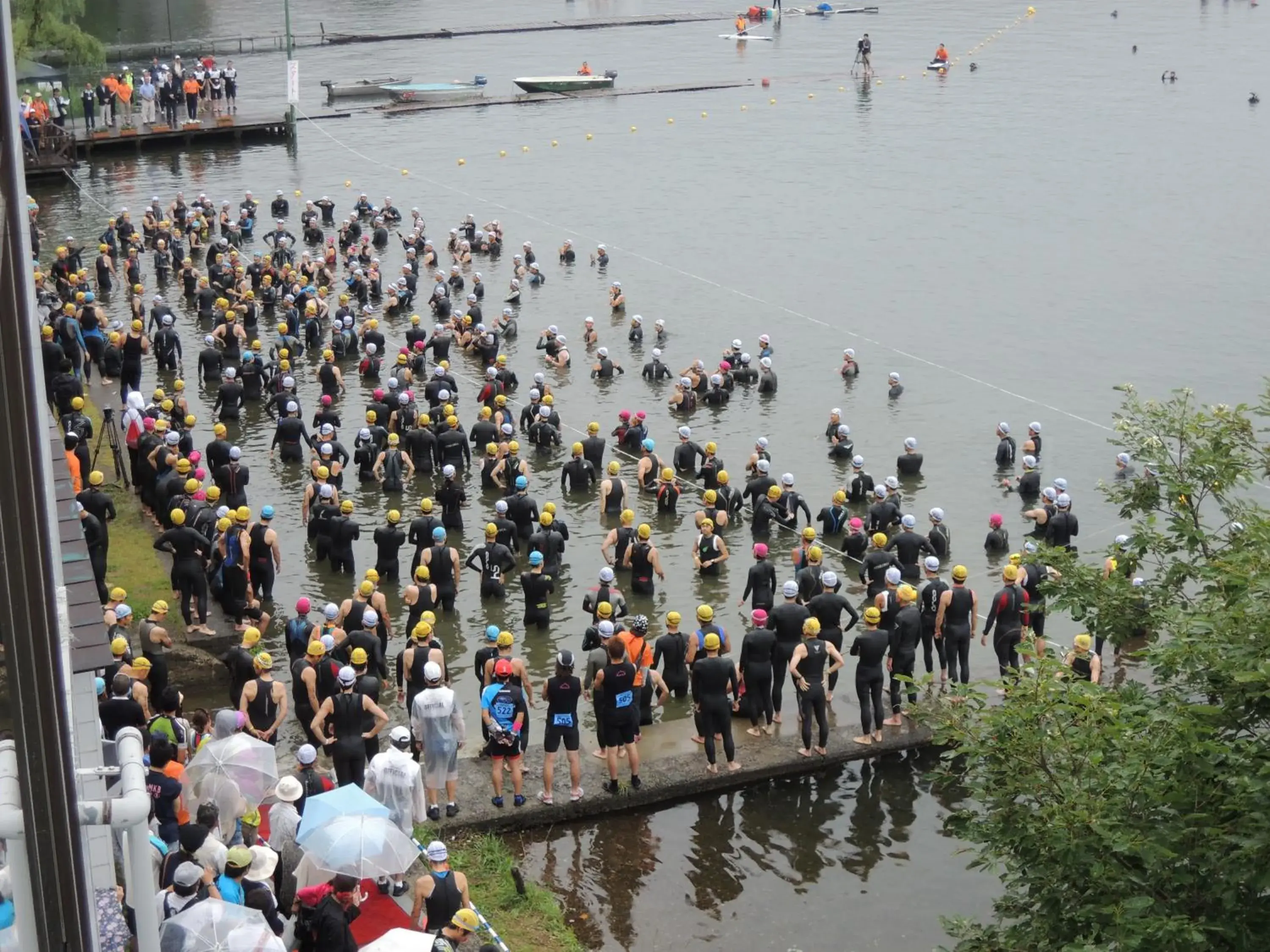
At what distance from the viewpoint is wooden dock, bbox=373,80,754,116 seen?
60.7m

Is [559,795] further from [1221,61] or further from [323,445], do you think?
[1221,61]

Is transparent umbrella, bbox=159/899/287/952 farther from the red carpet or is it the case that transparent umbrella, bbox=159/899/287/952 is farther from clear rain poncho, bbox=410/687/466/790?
A: clear rain poncho, bbox=410/687/466/790

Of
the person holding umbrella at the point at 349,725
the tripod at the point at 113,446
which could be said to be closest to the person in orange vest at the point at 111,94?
the tripod at the point at 113,446

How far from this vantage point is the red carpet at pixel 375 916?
11656 millimetres

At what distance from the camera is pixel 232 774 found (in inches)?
462

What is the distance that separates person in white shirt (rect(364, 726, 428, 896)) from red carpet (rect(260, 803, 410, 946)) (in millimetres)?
280

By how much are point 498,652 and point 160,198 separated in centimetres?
3300

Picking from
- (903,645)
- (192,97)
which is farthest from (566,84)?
(903,645)

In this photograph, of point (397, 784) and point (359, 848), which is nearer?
point (359, 848)

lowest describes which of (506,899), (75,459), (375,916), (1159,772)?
(506,899)

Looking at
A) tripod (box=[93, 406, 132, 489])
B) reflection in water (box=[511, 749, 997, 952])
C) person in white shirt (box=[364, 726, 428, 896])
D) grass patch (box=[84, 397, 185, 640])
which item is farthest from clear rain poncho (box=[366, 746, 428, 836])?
tripod (box=[93, 406, 132, 489])

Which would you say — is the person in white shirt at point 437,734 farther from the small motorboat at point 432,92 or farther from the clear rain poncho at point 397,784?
the small motorboat at point 432,92

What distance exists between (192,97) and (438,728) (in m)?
43.9

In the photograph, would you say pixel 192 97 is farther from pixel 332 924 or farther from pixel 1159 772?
pixel 1159 772
